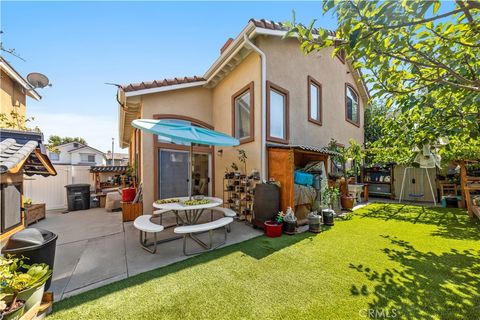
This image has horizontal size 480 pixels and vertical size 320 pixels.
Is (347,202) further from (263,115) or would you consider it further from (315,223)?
(263,115)

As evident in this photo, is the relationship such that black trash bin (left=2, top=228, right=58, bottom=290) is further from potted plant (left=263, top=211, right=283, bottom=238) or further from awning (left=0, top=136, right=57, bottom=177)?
potted plant (left=263, top=211, right=283, bottom=238)

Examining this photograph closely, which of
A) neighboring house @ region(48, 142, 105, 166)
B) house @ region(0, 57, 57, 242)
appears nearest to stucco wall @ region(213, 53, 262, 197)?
house @ region(0, 57, 57, 242)

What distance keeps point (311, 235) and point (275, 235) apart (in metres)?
1.01

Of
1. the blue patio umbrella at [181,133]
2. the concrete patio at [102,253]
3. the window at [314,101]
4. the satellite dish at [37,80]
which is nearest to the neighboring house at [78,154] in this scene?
the satellite dish at [37,80]

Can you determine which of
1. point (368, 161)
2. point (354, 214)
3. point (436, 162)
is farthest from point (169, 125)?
point (368, 161)

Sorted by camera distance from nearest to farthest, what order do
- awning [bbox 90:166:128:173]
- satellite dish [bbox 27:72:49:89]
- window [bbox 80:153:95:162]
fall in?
satellite dish [bbox 27:72:49:89] → awning [bbox 90:166:128:173] → window [bbox 80:153:95:162]

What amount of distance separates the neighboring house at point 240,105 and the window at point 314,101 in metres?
0.04

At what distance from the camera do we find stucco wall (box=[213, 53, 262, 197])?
6.36 meters

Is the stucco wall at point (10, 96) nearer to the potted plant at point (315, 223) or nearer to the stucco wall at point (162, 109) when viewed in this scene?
the stucco wall at point (162, 109)

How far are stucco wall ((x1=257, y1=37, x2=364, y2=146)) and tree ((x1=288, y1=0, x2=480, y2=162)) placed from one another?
163 inches

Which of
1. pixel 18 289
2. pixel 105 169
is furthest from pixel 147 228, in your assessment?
pixel 105 169

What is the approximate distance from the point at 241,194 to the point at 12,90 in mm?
9078

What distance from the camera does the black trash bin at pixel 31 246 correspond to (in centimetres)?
251

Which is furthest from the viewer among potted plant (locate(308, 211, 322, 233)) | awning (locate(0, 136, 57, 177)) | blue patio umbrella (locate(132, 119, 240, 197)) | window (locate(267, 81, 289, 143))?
window (locate(267, 81, 289, 143))
